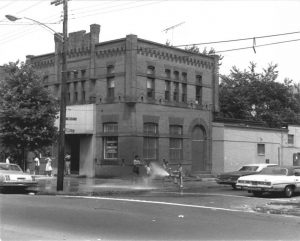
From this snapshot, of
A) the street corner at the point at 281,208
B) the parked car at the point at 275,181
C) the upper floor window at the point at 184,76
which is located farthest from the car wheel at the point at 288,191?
the upper floor window at the point at 184,76

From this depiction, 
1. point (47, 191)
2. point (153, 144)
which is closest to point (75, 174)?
point (153, 144)

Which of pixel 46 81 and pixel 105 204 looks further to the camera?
pixel 46 81

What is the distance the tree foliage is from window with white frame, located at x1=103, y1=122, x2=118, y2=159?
19.6 ft

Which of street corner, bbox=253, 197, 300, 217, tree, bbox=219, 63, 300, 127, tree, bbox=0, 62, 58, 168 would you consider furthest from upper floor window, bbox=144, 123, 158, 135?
tree, bbox=219, 63, 300, 127

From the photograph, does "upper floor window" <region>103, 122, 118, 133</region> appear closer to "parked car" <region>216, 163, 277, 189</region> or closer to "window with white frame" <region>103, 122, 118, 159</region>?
"window with white frame" <region>103, 122, 118, 159</region>

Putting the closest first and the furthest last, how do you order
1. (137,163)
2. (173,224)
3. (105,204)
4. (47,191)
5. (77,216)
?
(173,224)
(77,216)
(105,204)
(47,191)
(137,163)

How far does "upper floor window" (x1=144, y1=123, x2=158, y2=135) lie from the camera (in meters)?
32.7

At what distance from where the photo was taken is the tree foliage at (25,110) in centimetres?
2605

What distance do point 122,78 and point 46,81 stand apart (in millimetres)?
8285

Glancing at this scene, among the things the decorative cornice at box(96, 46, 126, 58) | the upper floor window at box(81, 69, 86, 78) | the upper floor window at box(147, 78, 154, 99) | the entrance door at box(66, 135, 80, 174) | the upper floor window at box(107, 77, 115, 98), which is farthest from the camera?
the entrance door at box(66, 135, 80, 174)

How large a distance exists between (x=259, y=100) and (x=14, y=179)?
3524 cm

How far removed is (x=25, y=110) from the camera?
25.9 metres

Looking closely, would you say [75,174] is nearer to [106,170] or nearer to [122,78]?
[106,170]

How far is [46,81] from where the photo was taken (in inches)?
1483
